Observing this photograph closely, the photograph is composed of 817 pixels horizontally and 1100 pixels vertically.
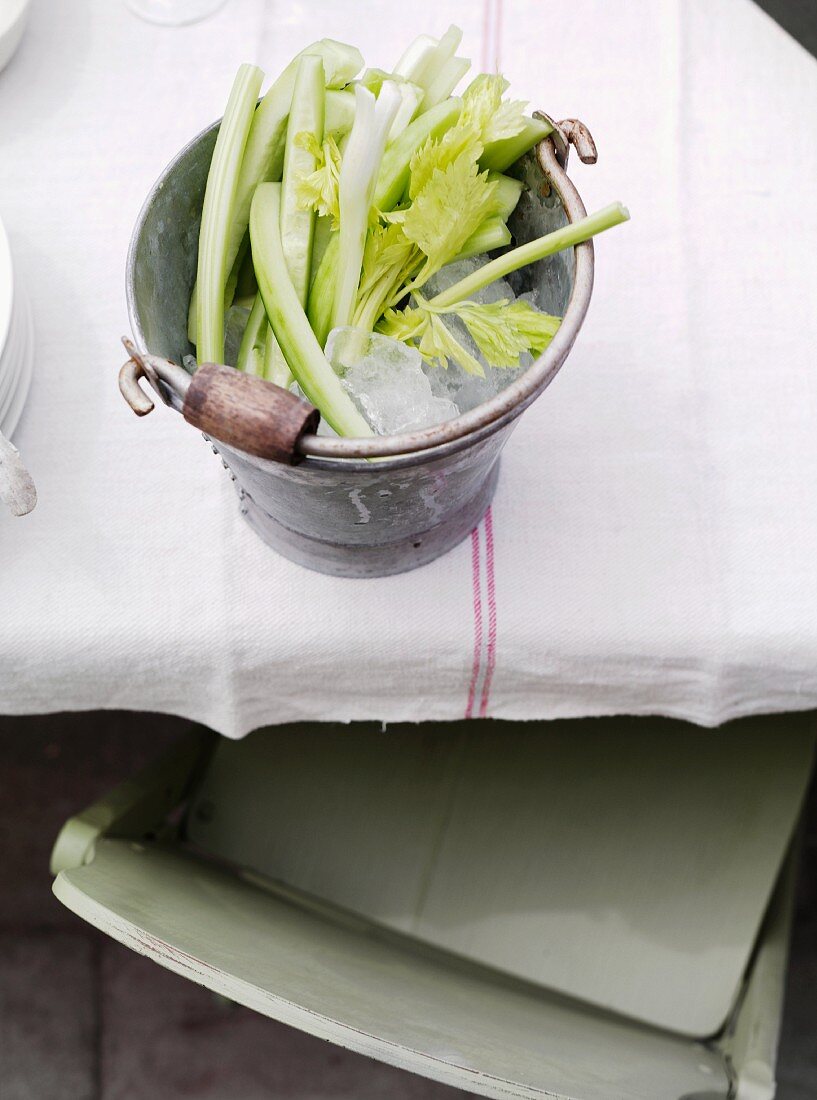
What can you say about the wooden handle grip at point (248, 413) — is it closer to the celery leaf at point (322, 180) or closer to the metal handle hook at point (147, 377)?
the metal handle hook at point (147, 377)

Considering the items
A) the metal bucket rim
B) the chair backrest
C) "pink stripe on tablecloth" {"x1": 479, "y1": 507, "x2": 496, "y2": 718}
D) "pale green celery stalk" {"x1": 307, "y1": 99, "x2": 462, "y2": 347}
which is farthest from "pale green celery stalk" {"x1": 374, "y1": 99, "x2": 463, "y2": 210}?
the chair backrest

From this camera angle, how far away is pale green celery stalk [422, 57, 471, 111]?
569mm

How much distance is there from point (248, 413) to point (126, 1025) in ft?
3.71

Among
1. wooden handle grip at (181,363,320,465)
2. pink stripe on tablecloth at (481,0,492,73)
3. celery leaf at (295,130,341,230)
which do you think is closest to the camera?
wooden handle grip at (181,363,320,465)

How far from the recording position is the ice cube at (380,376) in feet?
1.73

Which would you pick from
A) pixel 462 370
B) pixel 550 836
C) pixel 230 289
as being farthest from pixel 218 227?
pixel 550 836

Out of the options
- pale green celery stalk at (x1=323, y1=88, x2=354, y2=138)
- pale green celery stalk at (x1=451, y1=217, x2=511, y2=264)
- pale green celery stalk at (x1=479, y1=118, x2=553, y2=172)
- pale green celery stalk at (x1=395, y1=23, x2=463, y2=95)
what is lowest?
pale green celery stalk at (x1=451, y1=217, x2=511, y2=264)

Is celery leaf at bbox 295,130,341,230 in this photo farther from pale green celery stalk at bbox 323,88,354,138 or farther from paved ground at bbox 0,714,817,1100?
paved ground at bbox 0,714,817,1100

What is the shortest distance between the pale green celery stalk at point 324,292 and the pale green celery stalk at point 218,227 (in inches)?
2.0

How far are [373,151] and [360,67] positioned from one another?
0.10 meters

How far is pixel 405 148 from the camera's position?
536 millimetres

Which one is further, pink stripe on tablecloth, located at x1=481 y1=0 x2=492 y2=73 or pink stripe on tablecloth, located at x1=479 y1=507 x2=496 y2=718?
pink stripe on tablecloth, located at x1=481 y1=0 x2=492 y2=73

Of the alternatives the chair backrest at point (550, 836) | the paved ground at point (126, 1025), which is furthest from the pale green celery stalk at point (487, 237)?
the paved ground at point (126, 1025)

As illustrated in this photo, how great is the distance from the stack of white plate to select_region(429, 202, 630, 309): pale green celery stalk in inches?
11.3
